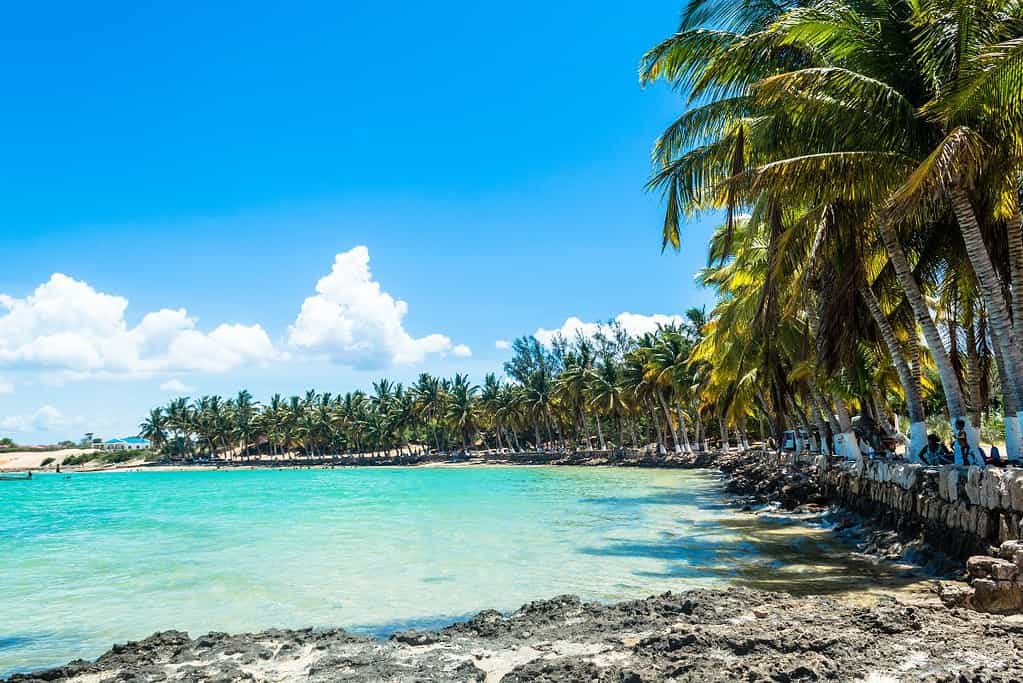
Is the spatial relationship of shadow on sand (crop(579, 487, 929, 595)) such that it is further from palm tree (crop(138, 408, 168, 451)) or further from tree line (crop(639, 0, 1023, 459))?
palm tree (crop(138, 408, 168, 451))

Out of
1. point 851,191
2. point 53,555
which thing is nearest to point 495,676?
point 851,191

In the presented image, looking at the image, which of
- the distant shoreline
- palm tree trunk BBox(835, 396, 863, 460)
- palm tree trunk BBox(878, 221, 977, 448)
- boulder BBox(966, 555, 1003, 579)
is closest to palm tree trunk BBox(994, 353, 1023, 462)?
palm tree trunk BBox(878, 221, 977, 448)

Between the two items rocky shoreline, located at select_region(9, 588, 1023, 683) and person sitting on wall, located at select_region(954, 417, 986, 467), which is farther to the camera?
person sitting on wall, located at select_region(954, 417, 986, 467)

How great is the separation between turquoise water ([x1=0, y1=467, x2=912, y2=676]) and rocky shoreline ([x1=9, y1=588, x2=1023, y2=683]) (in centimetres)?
143

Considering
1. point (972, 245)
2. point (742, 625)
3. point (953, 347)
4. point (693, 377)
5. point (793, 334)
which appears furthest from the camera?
point (693, 377)

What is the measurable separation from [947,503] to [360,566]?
34.9 feet

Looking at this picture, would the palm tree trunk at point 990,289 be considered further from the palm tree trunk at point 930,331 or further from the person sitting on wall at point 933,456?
the person sitting on wall at point 933,456

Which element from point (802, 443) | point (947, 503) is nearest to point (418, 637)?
point (947, 503)

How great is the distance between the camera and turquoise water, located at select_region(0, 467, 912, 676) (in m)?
10.1

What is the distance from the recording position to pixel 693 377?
44.7 meters

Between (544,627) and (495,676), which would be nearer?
(495,676)

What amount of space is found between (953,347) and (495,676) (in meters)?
15.3

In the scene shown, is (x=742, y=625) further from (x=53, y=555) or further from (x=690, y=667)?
(x=53, y=555)

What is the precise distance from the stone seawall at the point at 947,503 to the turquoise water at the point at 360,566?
4.90 feet
